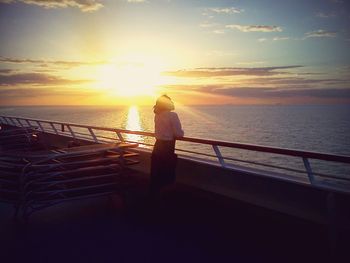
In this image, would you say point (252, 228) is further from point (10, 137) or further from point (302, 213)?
point (10, 137)

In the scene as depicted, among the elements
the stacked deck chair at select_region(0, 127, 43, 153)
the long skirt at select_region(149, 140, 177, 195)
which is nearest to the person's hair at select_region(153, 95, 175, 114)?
the long skirt at select_region(149, 140, 177, 195)

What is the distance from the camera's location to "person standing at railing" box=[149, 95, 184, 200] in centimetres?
573

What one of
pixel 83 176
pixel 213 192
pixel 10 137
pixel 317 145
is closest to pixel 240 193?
A: pixel 213 192

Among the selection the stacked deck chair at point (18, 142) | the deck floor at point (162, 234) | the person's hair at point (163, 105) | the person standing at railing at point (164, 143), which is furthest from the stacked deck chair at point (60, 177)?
the stacked deck chair at point (18, 142)

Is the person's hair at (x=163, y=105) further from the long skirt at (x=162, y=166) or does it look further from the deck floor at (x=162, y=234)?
the deck floor at (x=162, y=234)

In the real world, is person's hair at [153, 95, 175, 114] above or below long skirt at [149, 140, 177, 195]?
above

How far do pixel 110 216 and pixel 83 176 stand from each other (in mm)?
781

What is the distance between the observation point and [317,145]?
310ft

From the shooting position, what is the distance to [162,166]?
19.0 ft

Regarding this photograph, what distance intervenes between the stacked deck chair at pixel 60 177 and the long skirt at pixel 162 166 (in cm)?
43

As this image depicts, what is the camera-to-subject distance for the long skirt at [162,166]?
5.79 metres

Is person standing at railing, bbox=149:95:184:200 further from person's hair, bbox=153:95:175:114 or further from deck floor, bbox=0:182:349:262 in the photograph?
deck floor, bbox=0:182:349:262

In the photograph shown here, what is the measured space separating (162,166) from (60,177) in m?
1.54

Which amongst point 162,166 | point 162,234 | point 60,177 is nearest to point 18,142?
point 60,177
